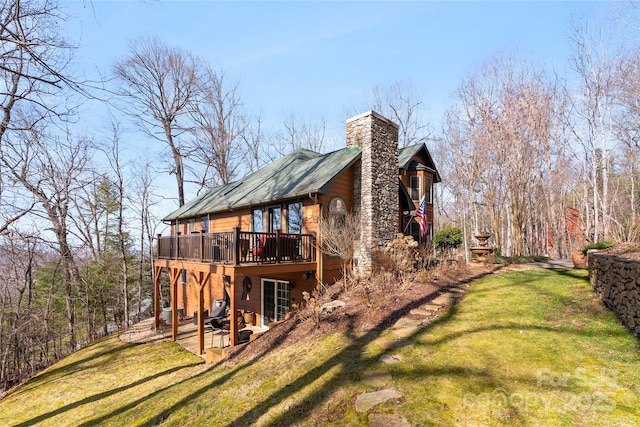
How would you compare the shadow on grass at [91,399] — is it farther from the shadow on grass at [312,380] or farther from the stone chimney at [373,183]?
the stone chimney at [373,183]

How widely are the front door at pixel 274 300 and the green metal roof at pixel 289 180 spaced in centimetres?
315

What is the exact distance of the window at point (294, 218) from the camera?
11031 millimetres

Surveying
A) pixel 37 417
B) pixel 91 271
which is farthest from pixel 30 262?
pixel 37 417

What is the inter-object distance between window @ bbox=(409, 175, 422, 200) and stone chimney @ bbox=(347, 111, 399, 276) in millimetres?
4396

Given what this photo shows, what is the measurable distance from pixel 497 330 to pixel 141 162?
25.1 metres

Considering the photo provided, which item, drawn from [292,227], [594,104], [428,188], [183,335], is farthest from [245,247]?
[594,104]

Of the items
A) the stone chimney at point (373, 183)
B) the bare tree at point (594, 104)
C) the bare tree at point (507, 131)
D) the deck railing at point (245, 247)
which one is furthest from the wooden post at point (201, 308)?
the bare tree at point (594, 104)

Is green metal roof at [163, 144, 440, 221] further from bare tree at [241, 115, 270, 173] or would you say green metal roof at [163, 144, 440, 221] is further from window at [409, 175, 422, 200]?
bare tree at [241, 115, 270, 173]

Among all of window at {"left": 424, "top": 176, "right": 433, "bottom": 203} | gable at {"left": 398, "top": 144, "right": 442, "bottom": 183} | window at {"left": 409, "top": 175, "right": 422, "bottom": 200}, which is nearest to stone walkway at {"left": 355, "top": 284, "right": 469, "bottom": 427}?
window at {"left": 409, "top": 175, "right": 422, "bottom": 200}

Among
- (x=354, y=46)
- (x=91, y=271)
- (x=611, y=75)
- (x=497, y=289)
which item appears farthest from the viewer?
(x=91, y=271)

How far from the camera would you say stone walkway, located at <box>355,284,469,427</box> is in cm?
387

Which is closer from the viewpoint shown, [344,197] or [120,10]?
[120,10]

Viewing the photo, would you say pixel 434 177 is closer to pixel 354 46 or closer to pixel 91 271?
pixel 354 46

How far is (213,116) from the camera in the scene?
26078mm
